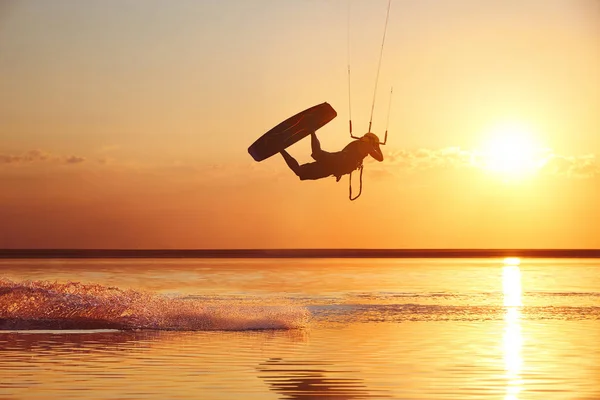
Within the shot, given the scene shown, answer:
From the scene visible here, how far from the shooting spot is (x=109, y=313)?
21406mm

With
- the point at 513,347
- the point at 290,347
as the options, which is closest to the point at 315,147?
the point at 290,347

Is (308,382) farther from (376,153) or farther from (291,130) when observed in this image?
(291,130)

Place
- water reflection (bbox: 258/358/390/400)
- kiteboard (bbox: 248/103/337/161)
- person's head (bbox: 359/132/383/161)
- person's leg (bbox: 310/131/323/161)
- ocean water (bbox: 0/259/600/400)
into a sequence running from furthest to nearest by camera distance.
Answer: kiteboard (bbox: 248/103/337/161) < person's leg (bbox: 310/131/323/161) < person's head (bbox: 359/132/383/161) < ocean water (bbox: 0/259/600/400) < water reflection (bbox: 258/358/390/400)

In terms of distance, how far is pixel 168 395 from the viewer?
1185cm

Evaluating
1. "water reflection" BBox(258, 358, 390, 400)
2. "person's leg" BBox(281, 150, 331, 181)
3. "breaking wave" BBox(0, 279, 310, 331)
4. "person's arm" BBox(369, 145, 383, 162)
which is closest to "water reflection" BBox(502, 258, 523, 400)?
"water reflection" BBox(258, 358, 390, 400)

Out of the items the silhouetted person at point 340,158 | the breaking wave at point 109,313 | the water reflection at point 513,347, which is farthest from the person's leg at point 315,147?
the breaking wave at point 109,313

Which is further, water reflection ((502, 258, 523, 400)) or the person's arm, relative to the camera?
the person's arm

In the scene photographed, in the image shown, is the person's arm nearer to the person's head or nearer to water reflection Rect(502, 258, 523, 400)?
the person's head

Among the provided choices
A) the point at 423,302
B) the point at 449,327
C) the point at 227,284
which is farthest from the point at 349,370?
the point at 227,284

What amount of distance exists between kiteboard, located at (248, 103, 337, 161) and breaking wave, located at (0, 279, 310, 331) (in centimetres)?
528

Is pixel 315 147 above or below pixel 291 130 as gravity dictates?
below

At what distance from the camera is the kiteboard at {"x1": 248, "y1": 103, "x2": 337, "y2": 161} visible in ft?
52.0

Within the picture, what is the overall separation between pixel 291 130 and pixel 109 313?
7571mm

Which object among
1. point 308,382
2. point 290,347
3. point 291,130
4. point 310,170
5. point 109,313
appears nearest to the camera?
point 308,382
